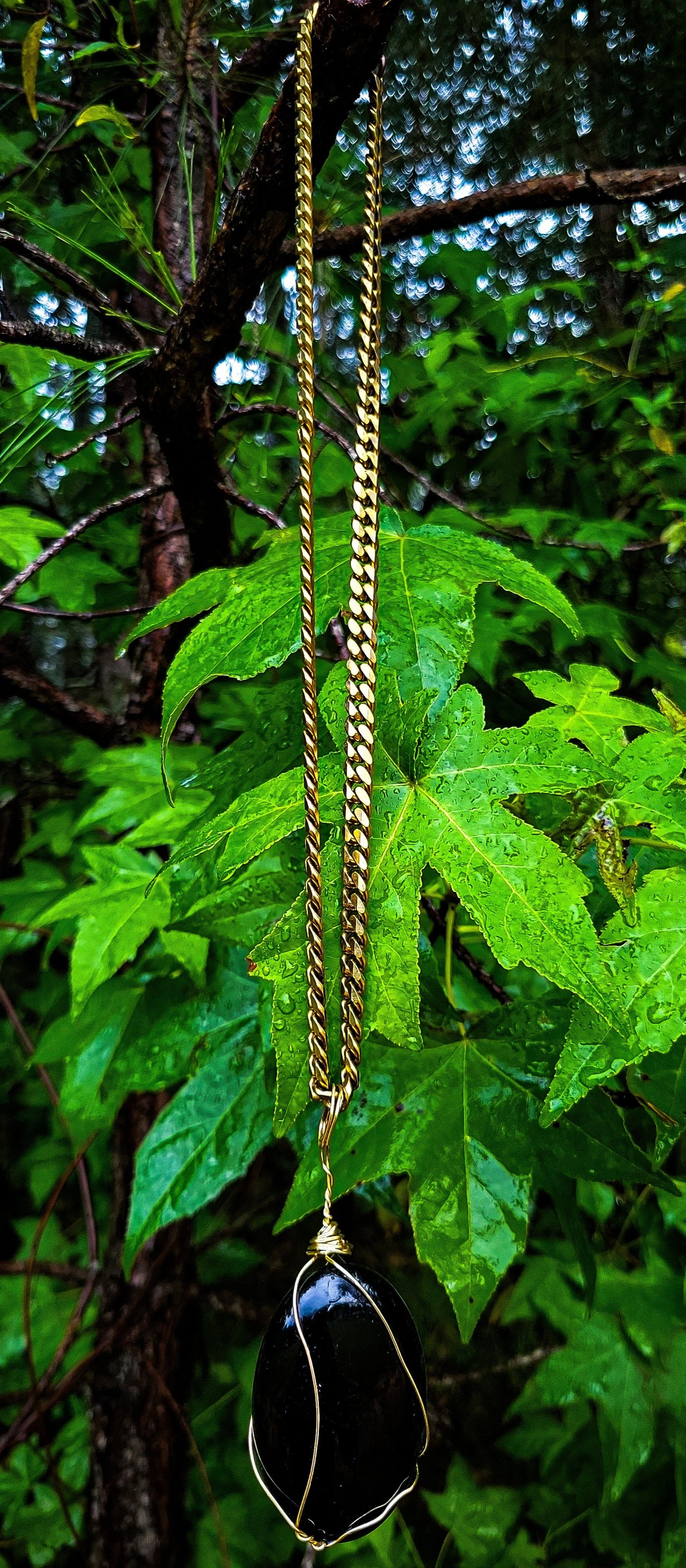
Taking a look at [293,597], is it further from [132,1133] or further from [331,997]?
[132,1133]

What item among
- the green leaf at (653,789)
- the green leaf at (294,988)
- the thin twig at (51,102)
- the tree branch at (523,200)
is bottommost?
the green leaf at (294,988)

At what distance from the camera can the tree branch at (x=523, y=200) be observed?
2.38 feet

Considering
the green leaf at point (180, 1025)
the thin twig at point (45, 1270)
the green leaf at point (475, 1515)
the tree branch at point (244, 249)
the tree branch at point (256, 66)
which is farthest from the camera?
the green leaf at point (475, 1515)

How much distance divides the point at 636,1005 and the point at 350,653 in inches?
9.7

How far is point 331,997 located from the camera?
0.43 meters

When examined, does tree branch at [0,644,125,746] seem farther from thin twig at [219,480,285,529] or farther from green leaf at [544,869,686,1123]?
green leaf at [544,869,686,1123]

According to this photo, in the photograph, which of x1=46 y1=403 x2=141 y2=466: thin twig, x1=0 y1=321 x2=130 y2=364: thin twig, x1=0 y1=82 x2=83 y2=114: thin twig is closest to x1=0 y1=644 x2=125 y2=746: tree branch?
x1=46 y1=403 x2=141 y2=466: thin twig

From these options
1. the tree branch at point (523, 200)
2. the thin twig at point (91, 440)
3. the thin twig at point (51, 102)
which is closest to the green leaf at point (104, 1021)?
the thin twig at point (91, 440)

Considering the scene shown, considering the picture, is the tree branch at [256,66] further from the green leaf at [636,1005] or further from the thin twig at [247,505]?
the green leaf at [636,1005]

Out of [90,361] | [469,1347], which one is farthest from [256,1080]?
[469,1347]

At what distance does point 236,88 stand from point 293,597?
2.76 ft

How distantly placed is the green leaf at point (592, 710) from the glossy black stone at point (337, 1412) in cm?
36

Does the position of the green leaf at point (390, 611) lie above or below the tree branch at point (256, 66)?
below

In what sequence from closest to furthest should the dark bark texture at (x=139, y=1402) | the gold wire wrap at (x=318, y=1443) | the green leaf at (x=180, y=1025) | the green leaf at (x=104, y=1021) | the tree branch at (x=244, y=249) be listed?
the gold wire wrap at (x=318, y=1443)
the tree branch at (x=244, y=249)
the green leaf at (x=180, y=1025)
the green leaf at (x=104, y=1021)
the dark bark texture at (x=139, y=1402)
